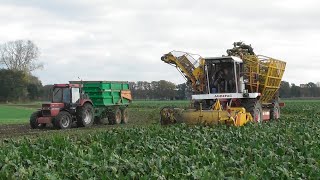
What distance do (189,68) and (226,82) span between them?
1743mm

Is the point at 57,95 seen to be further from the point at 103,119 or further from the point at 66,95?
the point at 103,119

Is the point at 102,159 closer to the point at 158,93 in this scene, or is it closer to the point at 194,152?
the point at 194,152

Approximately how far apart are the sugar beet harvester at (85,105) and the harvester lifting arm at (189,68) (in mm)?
4941

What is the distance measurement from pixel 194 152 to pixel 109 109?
617 inches

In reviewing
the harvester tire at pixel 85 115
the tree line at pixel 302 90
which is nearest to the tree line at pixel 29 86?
the tree line at pixel 302 90

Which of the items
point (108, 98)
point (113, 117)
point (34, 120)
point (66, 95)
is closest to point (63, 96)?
point (66, 95)

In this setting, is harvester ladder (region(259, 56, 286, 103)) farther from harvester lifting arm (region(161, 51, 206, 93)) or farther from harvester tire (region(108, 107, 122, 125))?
harvester tire (region(108, 107, 122, 125))

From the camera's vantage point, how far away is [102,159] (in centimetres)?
895

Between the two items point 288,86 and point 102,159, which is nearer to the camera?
point 102,159

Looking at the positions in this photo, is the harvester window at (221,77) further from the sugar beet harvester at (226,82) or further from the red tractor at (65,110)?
the red tractor at (65,110)

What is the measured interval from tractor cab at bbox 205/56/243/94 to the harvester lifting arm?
45cm

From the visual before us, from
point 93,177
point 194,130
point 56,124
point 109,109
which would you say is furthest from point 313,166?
point 109,109

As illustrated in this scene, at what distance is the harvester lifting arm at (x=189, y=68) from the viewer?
19.3 m

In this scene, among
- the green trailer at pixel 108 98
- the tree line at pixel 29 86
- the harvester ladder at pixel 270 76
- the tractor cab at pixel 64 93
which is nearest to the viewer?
the harvester ladder at pixel 270 76
